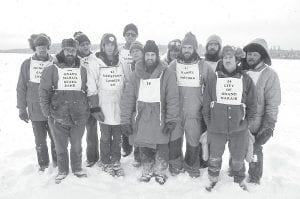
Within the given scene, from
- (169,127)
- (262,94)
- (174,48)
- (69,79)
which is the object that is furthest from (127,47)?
(262,94)

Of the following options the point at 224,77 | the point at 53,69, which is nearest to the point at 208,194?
the point at 224,77

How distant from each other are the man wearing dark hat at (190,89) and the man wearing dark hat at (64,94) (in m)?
1.50

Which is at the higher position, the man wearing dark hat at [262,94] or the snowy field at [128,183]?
the man wearing dark hat at [262,94]

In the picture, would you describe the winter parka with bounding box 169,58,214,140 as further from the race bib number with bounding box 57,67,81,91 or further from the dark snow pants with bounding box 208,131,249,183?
the race bib number with bounding box 57,67,81,91

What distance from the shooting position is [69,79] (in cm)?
490

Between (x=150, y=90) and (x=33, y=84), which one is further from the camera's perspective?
(x=33, y=84)

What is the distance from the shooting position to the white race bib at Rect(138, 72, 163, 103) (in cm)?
492

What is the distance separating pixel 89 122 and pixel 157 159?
1346mm

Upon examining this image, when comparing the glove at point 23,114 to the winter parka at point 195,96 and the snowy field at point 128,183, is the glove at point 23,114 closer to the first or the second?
the snowy field at point 128,183

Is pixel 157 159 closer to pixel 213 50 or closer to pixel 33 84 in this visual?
pixel 213 50

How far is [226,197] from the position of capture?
4.62m

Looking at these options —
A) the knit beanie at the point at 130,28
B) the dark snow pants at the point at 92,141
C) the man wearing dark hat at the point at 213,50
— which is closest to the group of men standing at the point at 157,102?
the man wearing dark hat at the point at 213,50

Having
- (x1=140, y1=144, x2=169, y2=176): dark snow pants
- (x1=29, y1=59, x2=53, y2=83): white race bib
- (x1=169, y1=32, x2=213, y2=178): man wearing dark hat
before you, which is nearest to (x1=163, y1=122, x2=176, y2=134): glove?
(x1=169, y1=32, x2=213, y2=178): man wearing dark hat

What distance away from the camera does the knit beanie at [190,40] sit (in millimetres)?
4949
